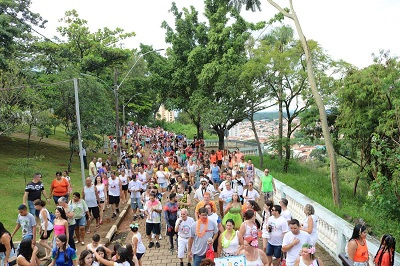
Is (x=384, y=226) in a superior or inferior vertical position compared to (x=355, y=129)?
inferior

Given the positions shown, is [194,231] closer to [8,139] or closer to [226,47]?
[226,47]

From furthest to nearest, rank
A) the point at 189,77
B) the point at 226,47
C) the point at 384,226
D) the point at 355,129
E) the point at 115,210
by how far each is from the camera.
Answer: the point at 189,77, the point at 226,47, the point at 355,129, the point at 115,210, the point at 384,226

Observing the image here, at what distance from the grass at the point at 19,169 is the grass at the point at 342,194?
925 centimetres

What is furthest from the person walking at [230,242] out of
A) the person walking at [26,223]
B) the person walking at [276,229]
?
the person walking at [26,223]

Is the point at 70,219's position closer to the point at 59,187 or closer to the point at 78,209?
the point at 78,209

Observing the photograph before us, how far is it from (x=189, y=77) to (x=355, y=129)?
1403cm

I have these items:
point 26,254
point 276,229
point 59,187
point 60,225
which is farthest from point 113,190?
point 276,229

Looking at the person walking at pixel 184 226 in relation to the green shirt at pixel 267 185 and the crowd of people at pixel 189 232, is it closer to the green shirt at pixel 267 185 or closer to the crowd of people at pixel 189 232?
the crowd of people at pixel 189 232

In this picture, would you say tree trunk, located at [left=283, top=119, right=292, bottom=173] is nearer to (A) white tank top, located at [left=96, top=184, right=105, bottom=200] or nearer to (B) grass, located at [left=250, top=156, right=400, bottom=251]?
(B) grass, located at [left=250, top=156, right=400, bottom=251]

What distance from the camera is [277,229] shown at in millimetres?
5770

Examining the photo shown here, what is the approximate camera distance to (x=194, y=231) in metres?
5.68

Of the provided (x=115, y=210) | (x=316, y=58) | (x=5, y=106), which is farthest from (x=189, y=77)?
(x=115, y=210)

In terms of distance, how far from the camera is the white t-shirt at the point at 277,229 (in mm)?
5742

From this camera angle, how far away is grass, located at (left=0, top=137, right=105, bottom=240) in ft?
36.8
